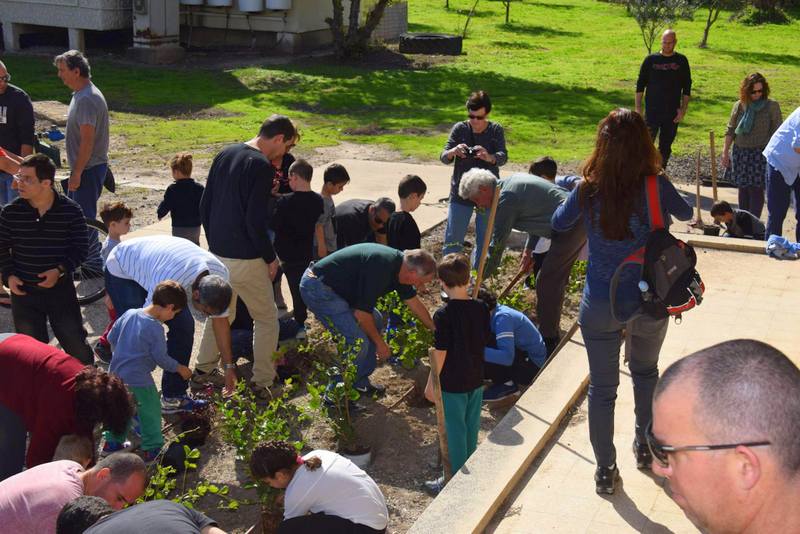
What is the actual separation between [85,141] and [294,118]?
8.92 metres

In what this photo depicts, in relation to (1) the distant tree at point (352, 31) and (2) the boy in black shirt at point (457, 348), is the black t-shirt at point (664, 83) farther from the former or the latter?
(1) the distant tree at point (352, 31)

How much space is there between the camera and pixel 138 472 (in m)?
4.35

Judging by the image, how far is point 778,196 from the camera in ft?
29.3

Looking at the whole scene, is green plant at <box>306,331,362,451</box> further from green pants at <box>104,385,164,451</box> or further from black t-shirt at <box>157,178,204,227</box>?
black t-shirt at <box>157,178,204,227</box>

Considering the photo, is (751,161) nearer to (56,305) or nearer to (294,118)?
(56,305)

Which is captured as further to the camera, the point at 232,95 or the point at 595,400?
the point at 232,95

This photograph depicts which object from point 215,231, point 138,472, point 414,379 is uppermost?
point 215,231

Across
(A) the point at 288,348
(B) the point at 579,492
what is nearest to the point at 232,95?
(A) the point at 288,348

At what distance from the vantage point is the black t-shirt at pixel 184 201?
8438 millimetres

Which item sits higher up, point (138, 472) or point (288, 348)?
point (138, 472)

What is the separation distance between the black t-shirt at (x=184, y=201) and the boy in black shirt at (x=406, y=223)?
1.74 metres

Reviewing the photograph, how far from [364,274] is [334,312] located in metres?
0.38

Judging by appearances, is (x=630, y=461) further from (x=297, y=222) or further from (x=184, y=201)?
(x=184, y=201)

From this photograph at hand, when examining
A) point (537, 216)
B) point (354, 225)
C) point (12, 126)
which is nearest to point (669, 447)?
point (537, 216)
